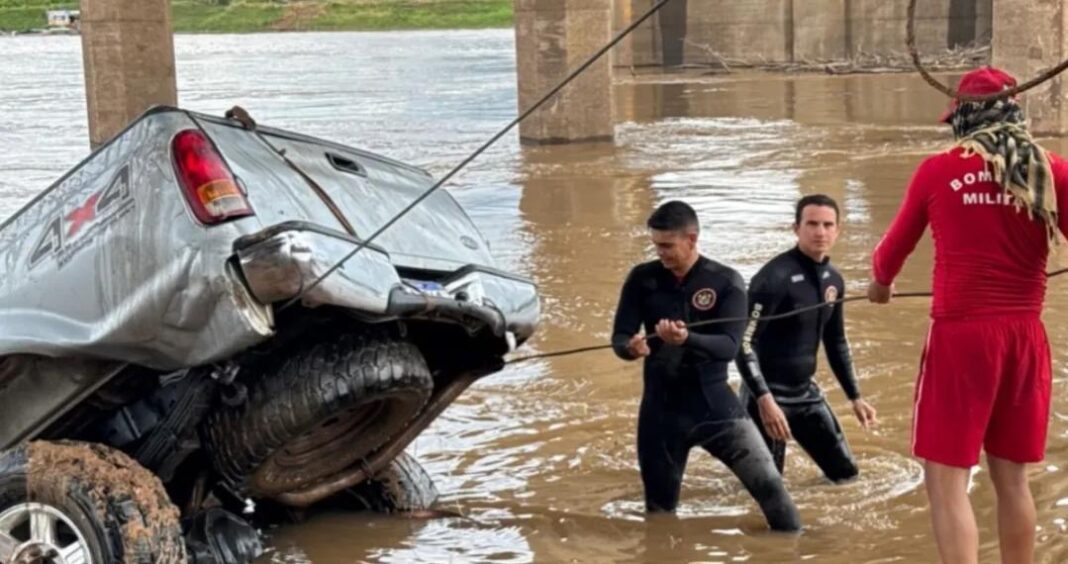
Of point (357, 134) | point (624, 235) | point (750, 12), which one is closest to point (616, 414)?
point (624, 235)

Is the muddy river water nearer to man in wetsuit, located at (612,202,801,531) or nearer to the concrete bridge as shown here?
man in wetsuit, located at (612,202,801,531)

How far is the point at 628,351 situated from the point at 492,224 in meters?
10.7

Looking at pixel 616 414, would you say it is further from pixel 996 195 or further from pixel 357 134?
pixel 357 134

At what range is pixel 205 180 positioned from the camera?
4.76 meters

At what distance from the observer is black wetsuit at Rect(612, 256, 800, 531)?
18.9 feet

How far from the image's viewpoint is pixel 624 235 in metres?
15.0

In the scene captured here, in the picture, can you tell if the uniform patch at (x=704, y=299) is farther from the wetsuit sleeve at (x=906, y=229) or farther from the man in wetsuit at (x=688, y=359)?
the wetsuit sleeve at (x=906, y=229)

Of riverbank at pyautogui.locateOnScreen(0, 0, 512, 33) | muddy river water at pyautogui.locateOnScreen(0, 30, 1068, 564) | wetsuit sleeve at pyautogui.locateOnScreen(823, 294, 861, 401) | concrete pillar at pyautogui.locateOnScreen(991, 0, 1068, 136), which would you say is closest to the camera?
muddy river water at pyautogui.locateOnScreen(0, 30, 1068, 564)

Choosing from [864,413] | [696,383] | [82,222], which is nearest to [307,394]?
[82,222]

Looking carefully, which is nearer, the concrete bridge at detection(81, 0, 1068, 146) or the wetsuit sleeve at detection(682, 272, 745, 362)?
the wetsuit sleeve at detection(682, 272, 745, 362)

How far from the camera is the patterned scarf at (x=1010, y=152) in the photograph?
4.52 meters

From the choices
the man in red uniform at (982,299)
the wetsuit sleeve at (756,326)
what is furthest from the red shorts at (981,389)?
the wetsuit sleeve at (756,326)

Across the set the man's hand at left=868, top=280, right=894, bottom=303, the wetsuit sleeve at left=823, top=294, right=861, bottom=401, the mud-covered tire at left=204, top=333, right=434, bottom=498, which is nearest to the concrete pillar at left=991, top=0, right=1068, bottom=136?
the wetsuit sleeve at left=823, top=294, right=861, bottom=401

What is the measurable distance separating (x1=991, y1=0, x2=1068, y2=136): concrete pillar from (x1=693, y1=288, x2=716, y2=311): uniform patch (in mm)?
18372
